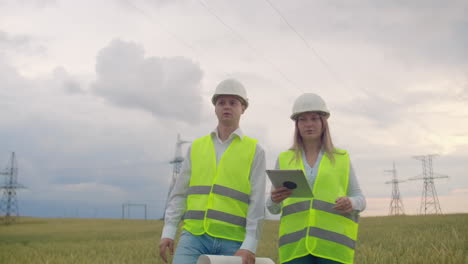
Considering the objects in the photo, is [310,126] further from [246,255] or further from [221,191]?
[246,255]

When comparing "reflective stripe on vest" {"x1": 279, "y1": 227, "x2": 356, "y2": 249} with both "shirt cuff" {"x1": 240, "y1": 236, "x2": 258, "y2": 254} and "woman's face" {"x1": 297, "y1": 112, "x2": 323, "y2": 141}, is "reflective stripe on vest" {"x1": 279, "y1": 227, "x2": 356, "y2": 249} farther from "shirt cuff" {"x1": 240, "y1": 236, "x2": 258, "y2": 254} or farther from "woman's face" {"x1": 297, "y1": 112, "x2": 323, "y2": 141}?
"woman's face" {"x1": 297, "y1": 112, "x2": 323, "y2": 141}

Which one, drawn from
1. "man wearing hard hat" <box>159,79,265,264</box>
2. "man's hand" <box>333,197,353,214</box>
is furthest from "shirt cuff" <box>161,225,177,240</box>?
"man's hand" <box>333,197,353,214</box>

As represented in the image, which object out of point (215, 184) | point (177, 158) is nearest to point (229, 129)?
point (215, 184)

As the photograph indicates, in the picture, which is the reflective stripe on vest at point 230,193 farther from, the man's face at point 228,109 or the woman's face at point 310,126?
the woman's face at point 310,126

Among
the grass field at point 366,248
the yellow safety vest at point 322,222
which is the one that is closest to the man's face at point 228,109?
the yellow safety vest at point 322,222

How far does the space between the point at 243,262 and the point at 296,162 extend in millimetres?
1294

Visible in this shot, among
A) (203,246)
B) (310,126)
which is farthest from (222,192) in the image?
(310,126)

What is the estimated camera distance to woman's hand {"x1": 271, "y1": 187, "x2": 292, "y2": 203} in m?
4.63

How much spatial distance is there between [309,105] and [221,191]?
133cm

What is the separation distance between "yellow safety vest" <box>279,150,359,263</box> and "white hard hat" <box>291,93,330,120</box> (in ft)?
1.67

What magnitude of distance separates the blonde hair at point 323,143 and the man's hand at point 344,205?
47 centimetres

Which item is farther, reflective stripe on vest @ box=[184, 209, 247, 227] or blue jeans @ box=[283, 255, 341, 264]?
blue jeans @ box=[283, 255, 341, 264]

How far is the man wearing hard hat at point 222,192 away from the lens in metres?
4.55

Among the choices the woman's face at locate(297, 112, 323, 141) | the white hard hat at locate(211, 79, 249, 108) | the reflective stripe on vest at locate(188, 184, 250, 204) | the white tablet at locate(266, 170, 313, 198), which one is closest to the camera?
the white tablet at locate(266, 170, 313, 198)
